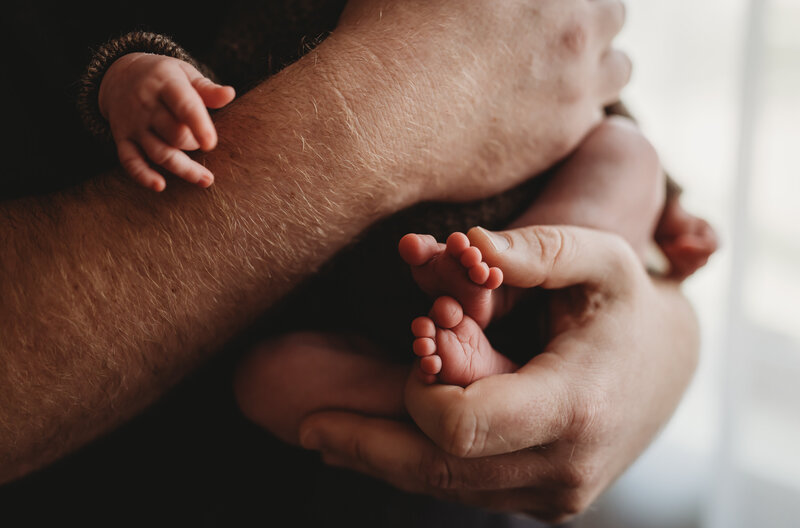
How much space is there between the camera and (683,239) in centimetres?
96

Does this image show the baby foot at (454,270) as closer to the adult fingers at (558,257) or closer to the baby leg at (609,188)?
the adult fingers at (558,257)

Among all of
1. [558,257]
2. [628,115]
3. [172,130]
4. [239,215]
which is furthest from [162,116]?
[628,115]

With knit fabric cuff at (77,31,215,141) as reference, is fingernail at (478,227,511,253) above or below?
below

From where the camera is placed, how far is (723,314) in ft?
4.44

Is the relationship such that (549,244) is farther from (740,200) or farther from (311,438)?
(740,200)

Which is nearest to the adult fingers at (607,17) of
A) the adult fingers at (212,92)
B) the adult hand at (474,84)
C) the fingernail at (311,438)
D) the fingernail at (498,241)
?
the adult hand at (474,84)

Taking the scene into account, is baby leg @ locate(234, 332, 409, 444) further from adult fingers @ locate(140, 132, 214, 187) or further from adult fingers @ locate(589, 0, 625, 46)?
adult fingers @ locate(589, 0, 625, 46)

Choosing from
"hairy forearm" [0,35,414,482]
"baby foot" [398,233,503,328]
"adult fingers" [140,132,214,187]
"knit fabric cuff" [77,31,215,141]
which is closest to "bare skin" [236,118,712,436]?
"baby foot" [398,233,503,328]

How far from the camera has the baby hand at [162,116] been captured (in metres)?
0.52

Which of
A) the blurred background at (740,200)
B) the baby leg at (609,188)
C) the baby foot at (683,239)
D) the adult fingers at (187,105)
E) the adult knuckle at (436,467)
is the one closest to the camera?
the adult fingers at (187,105)

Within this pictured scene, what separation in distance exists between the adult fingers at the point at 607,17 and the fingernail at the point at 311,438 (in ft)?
2.14

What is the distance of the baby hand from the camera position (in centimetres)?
52

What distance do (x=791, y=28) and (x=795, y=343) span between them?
2.01ft

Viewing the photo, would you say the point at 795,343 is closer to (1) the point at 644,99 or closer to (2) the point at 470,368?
(1) the point at 644,99
